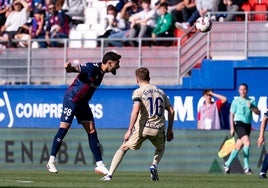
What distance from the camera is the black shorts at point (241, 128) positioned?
26.0 meters

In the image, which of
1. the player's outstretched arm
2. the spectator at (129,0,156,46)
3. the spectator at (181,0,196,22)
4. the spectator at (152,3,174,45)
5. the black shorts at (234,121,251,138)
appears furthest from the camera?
the spectator at (129,0,156,46)

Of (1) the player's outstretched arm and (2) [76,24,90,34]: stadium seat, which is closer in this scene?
(1) the player's outstretched arm

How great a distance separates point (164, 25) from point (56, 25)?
3.79 m

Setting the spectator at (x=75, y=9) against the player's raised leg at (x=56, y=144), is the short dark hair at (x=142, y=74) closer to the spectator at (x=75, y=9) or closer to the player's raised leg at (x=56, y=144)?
the player's raised leg at (x=56, y=144)

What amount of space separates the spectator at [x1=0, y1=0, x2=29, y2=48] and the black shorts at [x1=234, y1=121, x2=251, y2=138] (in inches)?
389

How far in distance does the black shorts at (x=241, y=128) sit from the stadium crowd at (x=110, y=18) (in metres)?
4.54

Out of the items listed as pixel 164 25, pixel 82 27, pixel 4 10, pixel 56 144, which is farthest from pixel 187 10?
pixel 56 144

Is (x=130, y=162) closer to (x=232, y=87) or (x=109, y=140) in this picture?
(x=109, y=140)

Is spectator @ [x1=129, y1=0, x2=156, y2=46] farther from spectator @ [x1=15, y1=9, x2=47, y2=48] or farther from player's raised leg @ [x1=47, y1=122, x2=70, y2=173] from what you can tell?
player's raised leg @ [x1=47, y1=122, x2=70, y2=173]

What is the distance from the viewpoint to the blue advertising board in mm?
30094

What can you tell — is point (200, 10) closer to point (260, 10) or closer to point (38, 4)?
point (260, 10)

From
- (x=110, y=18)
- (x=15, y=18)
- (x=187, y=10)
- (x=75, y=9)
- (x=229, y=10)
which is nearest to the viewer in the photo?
(x=229, y=10)

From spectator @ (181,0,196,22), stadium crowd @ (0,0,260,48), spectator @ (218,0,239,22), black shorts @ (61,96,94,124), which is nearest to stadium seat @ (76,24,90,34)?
stadium crowd @ (0,0,260,48)

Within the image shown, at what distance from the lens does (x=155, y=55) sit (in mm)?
30688
